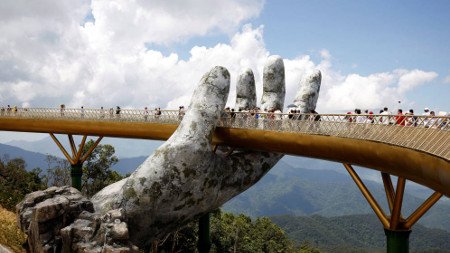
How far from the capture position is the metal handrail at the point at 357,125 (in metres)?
12.2

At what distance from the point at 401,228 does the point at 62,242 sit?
44.2 feet

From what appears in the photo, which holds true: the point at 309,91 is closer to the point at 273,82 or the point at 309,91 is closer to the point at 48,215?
the point at 273,82

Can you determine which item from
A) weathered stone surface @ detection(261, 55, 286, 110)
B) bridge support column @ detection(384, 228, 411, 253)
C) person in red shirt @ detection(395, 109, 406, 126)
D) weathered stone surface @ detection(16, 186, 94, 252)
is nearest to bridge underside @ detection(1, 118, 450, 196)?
person in red shirt @ detection(395, 109, 406, 126)

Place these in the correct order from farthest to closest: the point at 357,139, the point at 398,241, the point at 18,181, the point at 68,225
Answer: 1. the point at 18,181
2. the point at 68,225
3. the point at 357,139
4. the point at 398,241

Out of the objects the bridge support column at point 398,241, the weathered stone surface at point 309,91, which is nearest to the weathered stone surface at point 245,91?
the weathered stone surface at point 309,91

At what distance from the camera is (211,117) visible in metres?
21.7

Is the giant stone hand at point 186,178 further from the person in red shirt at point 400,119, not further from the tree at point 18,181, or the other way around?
the tree at point 18,181

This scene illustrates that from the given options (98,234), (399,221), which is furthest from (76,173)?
(399,221)

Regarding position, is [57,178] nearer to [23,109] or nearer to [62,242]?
[23,109]

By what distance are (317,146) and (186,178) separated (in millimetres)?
7031

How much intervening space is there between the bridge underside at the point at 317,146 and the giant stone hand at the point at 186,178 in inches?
61.1

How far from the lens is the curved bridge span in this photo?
39.9 feet

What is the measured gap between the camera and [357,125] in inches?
608

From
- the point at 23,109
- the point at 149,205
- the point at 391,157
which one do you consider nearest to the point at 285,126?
the point at 391,157
